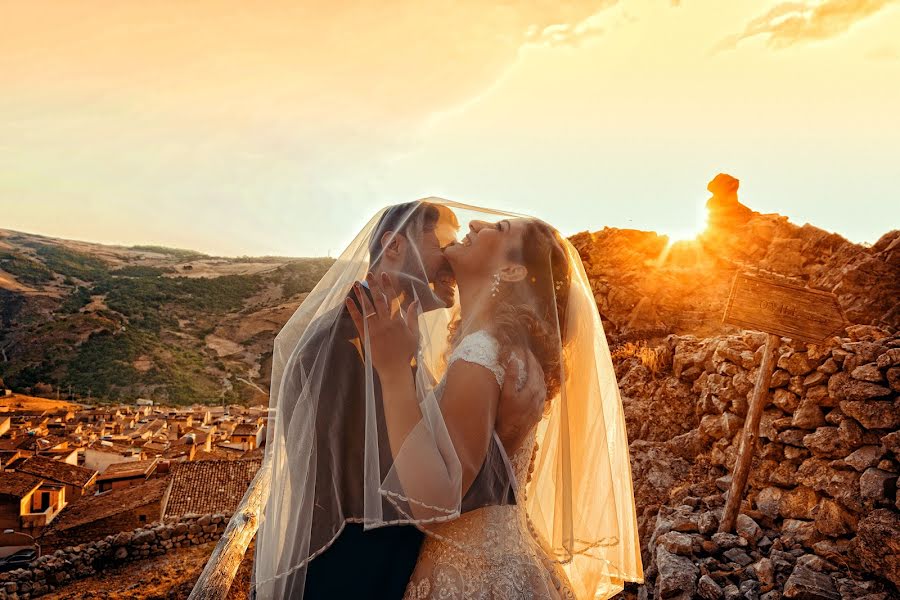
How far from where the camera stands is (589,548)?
7.77 ft

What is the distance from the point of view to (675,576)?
183 inches

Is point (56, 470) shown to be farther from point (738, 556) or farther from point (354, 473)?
point (354, 473)

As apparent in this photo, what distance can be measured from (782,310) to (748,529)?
1.97m

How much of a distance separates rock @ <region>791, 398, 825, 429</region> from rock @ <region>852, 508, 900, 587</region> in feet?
3.35

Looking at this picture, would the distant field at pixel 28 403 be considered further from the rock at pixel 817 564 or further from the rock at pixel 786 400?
the rock at pixel 817 564

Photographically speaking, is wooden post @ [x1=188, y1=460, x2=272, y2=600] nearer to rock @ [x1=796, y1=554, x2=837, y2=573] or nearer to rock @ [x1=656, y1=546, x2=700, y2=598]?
rock @ [x1=656, y1=546, x2=700, y2=598]

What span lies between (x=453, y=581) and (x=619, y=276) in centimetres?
1091

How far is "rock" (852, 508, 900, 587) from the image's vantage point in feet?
13.5

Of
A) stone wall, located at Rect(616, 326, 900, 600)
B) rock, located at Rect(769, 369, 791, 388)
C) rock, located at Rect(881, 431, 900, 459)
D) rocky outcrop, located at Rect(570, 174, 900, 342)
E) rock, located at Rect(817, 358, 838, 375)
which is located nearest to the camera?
stone wall, located at Rect(616, 326, 900, 600)

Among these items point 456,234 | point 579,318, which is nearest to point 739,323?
point 579,318

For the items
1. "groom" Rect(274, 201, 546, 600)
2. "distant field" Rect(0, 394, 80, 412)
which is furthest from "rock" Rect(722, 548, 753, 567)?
"distant field" Rect(0, 394, 80, 412)

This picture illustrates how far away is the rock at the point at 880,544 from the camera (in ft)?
13.5

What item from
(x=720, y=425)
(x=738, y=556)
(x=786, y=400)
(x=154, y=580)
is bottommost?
(x=154, y=580)

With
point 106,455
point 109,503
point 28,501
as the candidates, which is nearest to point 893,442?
point 109,503
